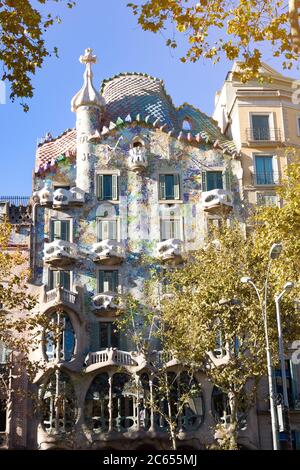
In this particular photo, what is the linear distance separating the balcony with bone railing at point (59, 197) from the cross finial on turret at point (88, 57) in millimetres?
8997

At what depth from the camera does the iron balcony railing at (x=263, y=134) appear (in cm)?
4212

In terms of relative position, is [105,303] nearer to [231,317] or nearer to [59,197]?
[59,197]

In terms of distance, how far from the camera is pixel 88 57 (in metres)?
43.5

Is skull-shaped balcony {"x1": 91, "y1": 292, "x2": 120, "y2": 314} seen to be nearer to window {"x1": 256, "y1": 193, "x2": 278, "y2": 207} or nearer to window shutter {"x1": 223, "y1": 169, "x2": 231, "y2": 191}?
window shutter {"x1": 223, "y1": 169, "x2": 231, "y2": 191}

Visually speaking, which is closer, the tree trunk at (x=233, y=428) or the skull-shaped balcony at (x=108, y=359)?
the tree trunk at (x=233, y=428)

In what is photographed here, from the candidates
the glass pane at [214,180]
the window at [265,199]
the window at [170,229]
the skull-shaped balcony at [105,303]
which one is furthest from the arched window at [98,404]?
the window at [265,199]

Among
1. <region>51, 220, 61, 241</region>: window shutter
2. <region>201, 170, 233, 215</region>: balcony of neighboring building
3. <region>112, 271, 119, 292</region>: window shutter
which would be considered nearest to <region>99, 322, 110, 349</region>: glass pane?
<region>112, 271, 119, 292</region>: window shutter

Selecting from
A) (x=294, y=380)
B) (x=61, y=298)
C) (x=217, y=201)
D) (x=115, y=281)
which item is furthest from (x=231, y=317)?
(x=217, y=201)

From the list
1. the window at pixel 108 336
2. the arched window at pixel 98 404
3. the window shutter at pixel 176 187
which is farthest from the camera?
the window shutter at pixel 176 187

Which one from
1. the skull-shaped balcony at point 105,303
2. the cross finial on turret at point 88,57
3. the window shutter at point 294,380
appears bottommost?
the window shutter at point 294,380

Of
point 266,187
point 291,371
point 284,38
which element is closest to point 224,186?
point 266,187

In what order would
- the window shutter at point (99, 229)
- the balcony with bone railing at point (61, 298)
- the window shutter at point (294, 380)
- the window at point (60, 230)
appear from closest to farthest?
the balcony with bone railing at point (61, 298), the window shutter at point (294, 380), the window at point (60, 230), the window shutter at point (99, 229)

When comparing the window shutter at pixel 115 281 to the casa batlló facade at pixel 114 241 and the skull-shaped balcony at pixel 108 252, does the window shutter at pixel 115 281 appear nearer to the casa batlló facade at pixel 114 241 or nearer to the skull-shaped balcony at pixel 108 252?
the casa batlló facade at pixel 114 241
